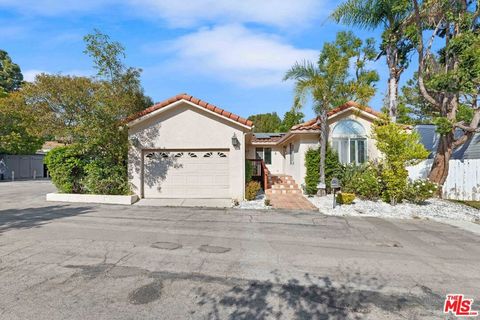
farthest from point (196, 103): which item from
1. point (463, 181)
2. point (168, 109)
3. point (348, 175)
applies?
point (463, 181)

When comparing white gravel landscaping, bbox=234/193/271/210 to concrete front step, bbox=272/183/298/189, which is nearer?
white gravel landscaping, bbox=234/193/271/210

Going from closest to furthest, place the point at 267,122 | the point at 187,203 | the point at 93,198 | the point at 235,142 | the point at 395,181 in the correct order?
1. the point at 395,181
2. the point at 187,203
3. the point at 93,198
4. the point at 235,142
5. the point at 267,122

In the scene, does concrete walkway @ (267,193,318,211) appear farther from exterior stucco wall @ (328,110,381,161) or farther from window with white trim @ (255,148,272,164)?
window with white trim @ (255,148,272,164)

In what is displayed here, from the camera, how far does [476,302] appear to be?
12.0ft

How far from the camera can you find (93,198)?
11219 millimetres

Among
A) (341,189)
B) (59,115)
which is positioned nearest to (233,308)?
(341,189)

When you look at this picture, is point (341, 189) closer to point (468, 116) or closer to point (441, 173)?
point (441, 173)

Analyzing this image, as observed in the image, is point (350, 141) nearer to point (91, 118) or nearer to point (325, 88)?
point (325, 88)

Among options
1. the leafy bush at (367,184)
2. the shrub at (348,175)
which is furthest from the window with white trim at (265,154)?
the leafy bush at (367,184)

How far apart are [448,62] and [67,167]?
1766 centimetres

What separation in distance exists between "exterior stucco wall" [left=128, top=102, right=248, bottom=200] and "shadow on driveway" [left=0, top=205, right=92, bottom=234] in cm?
278

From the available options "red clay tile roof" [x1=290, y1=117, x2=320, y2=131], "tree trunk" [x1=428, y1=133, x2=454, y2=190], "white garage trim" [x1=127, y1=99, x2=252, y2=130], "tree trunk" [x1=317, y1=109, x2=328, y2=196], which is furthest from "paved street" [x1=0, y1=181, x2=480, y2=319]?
"red clay tile roof" [x1=290, y1=117, x2=320, y2=131]

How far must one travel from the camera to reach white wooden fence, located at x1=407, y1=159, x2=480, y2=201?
12.7m

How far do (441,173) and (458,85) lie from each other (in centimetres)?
407
